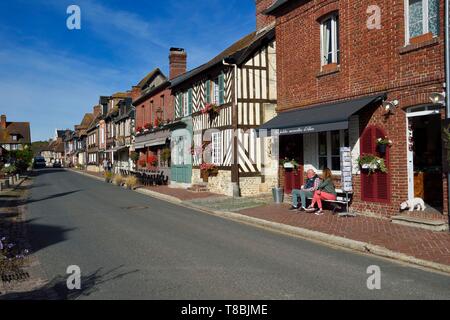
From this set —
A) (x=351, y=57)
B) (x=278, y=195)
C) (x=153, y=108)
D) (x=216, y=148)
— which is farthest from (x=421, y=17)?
(x=153, y=108)

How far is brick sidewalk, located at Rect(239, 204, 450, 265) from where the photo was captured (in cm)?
705

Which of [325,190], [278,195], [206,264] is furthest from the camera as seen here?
[278,195]

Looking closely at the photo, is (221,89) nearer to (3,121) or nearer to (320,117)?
(320,117)

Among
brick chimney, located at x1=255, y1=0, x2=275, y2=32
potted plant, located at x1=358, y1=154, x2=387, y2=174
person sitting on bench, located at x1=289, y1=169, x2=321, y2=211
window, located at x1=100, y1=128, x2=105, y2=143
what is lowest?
person sitting on bench, located at x1=289, y1=169, x2=321, y2=211

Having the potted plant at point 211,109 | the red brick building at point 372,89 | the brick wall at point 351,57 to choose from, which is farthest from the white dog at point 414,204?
the potted plant at point 211,109

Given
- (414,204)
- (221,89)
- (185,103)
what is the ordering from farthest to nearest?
(185,103) → (221,89) → (414,204)

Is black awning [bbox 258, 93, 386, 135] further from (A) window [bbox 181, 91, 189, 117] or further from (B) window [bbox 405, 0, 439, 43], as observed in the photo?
(A) window [bbox 181, 91, 189, 117]

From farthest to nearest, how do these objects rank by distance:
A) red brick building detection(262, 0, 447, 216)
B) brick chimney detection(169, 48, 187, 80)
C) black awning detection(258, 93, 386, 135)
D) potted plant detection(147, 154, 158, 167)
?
potted plant detection(147, 154, 158, 167) < brick chimney detection(169, 48, 187, 80) < black awning detection(258, 93, 386, 135) < red brick building detection(262, 0, 447, 216)

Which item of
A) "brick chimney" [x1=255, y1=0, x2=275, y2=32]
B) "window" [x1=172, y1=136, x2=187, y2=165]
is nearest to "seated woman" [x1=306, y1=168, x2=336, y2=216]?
"brick chimney" [x1=255, y1=0, x2=275, y2=32]

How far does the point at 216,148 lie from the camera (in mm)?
18156

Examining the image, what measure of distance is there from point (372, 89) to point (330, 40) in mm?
2585

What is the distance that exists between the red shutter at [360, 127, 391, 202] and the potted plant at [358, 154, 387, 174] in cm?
10
